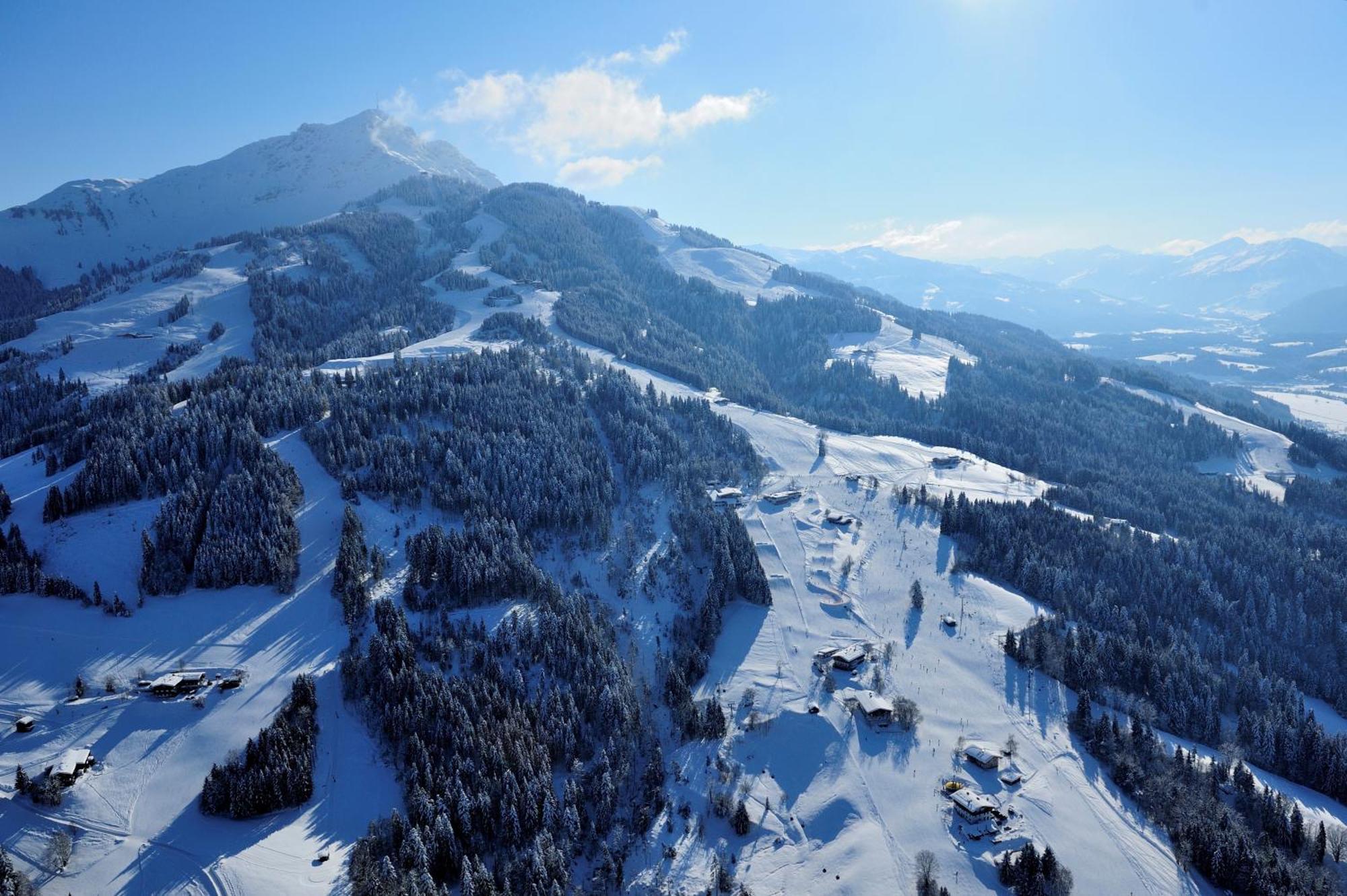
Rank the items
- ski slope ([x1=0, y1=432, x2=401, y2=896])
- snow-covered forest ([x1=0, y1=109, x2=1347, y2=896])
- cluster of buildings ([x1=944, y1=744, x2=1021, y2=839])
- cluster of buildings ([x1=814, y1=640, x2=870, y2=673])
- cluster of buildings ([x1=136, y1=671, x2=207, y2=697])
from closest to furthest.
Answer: ski slope ([x1=0, y1=432, x2=401, y2=896]) < snow-covered forest ([x1=0, y1=109, x2=1347, y2=896]) < cluster of buildings ([x1=944, y1=744, x2=1021, y2=839]) < cluster of buildings ([x1=136, y1=671, x2=207, y2=697]) < cluster of buildings ([x1=814, y1=640, x2=870, y2=673])

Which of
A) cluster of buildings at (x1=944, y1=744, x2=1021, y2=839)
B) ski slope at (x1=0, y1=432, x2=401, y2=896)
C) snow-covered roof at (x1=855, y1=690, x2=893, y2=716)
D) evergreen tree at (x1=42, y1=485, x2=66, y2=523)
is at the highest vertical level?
evergreen tree at (x1=42, y1=485, x2=66, y2=523)

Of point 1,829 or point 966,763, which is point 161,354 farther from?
point 966,763

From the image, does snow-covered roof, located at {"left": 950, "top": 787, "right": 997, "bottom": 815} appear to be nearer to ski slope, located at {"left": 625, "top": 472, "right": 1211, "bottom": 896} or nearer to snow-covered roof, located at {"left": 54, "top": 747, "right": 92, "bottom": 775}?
ski slope, located at {"left": 625, "top": 472, "right": 1211, "bottom": 896}

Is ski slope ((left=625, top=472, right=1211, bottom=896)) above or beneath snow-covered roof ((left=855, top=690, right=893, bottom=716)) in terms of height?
beneath

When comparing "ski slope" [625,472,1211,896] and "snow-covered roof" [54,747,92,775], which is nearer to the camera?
"ski slope" [625,472,1211,896]

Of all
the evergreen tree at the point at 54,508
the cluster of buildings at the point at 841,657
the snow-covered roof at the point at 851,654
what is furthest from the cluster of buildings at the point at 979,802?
the evergreen tree at the point at 54,508

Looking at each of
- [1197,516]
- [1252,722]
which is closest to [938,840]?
[1252,722]

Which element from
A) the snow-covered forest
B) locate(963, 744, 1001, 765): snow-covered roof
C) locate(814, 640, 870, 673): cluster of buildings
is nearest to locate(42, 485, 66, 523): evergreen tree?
the snow-covered forest
